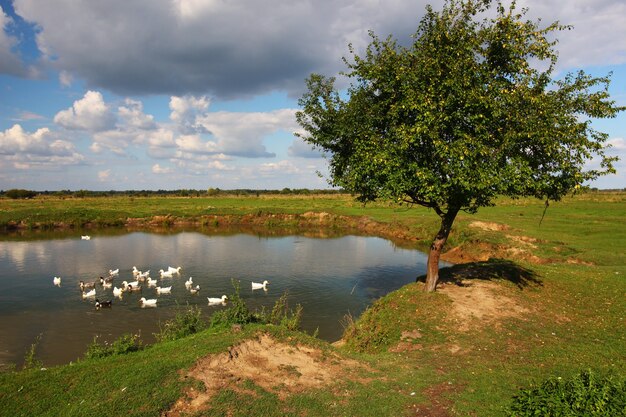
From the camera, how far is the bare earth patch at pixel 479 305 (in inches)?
707

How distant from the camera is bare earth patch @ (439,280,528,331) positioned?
18.0 meters

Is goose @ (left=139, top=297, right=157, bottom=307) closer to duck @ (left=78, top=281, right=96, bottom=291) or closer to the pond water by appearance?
the pond water

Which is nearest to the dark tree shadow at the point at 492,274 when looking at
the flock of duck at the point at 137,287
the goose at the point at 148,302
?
the flock of duck at the point at 137,287

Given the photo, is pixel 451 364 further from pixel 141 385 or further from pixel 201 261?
pixel 201 261

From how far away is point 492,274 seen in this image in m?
23.8

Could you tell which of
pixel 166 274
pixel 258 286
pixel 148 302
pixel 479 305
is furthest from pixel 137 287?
pixel 479 305

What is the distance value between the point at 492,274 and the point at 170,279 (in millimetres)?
26327

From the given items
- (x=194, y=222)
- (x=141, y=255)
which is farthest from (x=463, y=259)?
(x=194, y=222)

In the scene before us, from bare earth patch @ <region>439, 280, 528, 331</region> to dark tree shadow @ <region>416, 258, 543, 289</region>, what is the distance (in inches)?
39.5

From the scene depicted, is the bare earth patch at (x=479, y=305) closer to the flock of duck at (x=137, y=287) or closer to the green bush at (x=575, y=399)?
the green bush at (x=575, y=399)

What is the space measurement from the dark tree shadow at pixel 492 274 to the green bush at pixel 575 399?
40.4 ft

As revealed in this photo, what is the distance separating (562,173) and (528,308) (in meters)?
6.71

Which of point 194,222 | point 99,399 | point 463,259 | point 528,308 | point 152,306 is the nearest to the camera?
point 99,399

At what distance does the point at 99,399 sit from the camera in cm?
1018
